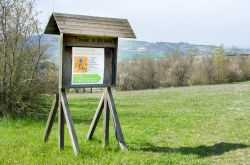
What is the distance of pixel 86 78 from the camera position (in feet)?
36.9

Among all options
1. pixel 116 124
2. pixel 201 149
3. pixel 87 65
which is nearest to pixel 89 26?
pixel 87 65

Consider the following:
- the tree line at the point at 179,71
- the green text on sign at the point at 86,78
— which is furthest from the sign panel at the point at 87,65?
the tree line at the point at 179,71

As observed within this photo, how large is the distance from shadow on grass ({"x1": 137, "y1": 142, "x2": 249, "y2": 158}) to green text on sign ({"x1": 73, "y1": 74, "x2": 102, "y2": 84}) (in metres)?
2.45

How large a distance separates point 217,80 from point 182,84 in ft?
30.3

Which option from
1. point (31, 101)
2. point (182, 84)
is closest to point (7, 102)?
point (31, 101)

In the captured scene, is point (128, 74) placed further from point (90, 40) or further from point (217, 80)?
point (90, 40)

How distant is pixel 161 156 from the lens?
1034cm

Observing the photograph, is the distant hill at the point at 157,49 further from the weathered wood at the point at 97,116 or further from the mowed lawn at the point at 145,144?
the weathered wood at the point at 97,116

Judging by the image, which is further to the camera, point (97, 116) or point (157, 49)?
point (157, 49)

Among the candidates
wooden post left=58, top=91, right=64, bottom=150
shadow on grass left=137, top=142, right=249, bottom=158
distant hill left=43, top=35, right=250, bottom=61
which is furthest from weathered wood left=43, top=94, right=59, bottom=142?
distant hill left=43, top=35, right=250, bottom=61

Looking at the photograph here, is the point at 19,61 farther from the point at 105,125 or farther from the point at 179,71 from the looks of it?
the point at 179,71

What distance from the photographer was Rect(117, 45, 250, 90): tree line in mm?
85925

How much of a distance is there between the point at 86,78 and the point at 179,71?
82.7 metres

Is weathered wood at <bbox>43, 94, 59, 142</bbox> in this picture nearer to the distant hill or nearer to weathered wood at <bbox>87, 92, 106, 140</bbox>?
weathered wood at <bbox>87, 92, 106, 140</bbox>
